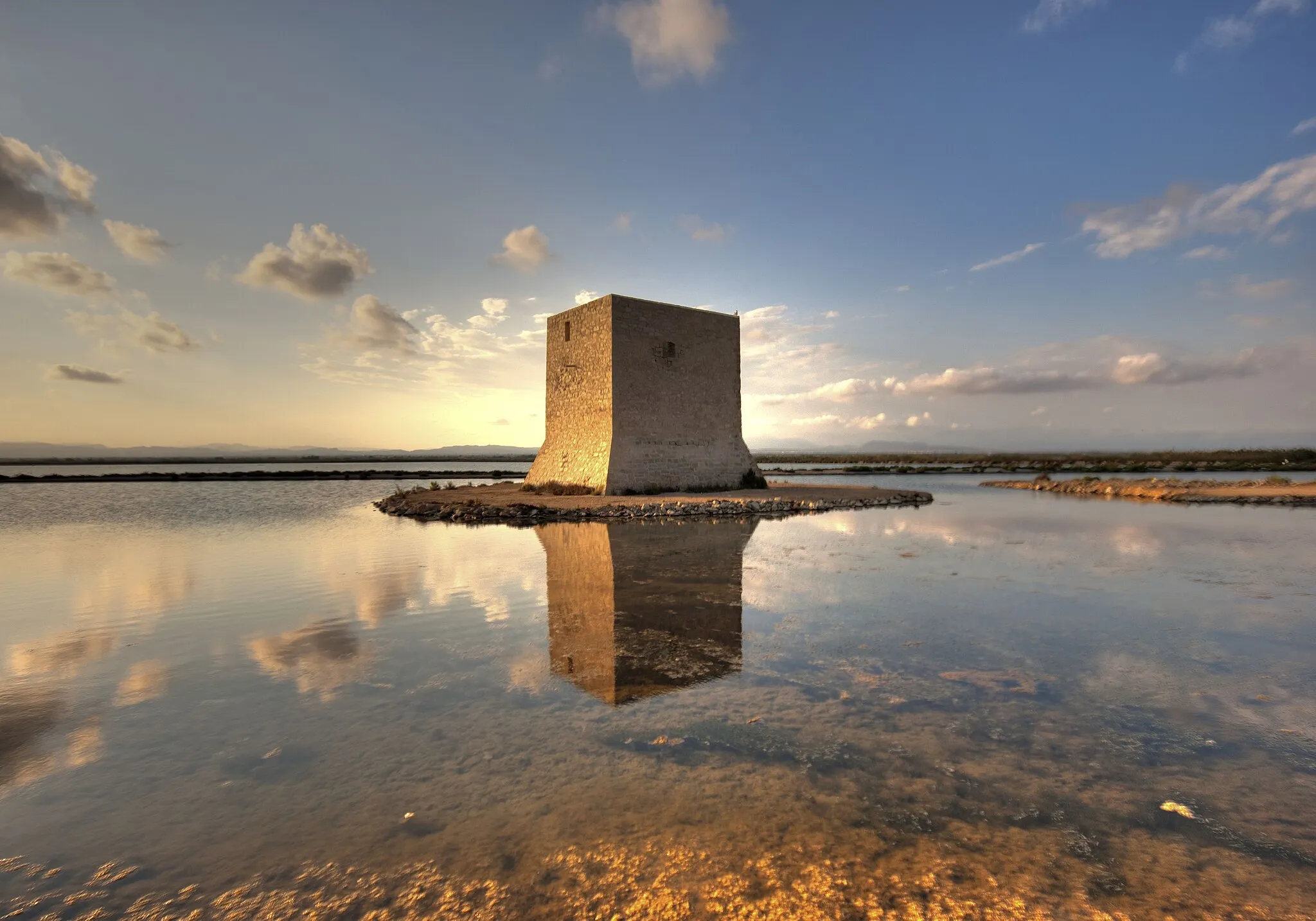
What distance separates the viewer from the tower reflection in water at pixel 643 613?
4.02m

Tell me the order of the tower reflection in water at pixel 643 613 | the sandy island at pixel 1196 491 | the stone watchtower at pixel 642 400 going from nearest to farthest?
the tower reflection in water at pixel 643 613, the stone watchtower at pixel 642 400, the sandy island at pixel 1196 491

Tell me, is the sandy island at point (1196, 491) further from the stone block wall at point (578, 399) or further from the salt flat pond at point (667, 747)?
the stone block wall at point (578, 399)

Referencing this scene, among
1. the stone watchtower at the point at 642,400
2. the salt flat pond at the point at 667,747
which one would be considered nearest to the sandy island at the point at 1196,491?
the stone watchtower at the point at 642,400

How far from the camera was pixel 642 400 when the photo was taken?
18.9 m

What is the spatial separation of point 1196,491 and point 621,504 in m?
20.5

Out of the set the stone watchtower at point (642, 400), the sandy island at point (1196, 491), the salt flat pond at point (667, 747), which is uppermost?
the stone watchtower at point (642, 400)

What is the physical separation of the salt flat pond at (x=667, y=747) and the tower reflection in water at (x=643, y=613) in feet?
0.15

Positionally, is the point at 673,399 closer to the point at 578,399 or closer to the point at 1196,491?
the point at 578,399

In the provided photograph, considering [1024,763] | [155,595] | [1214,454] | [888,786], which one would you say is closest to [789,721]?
[888,786]

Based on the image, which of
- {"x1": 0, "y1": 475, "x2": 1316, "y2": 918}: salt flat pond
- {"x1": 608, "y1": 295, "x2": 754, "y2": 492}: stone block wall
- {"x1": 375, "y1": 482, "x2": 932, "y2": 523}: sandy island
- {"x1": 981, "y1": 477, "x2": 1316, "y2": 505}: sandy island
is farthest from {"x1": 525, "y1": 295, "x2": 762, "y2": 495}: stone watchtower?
{"x1": 981, "y1": 477, "x2": 1316, "y2": 505}: sandy island

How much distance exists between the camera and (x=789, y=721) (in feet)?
Result: 10.6

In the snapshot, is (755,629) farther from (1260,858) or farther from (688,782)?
(1260,858)

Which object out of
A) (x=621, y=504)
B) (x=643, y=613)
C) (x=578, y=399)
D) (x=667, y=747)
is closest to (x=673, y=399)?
(x=578, y=399)

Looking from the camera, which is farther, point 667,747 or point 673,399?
point 673,399
